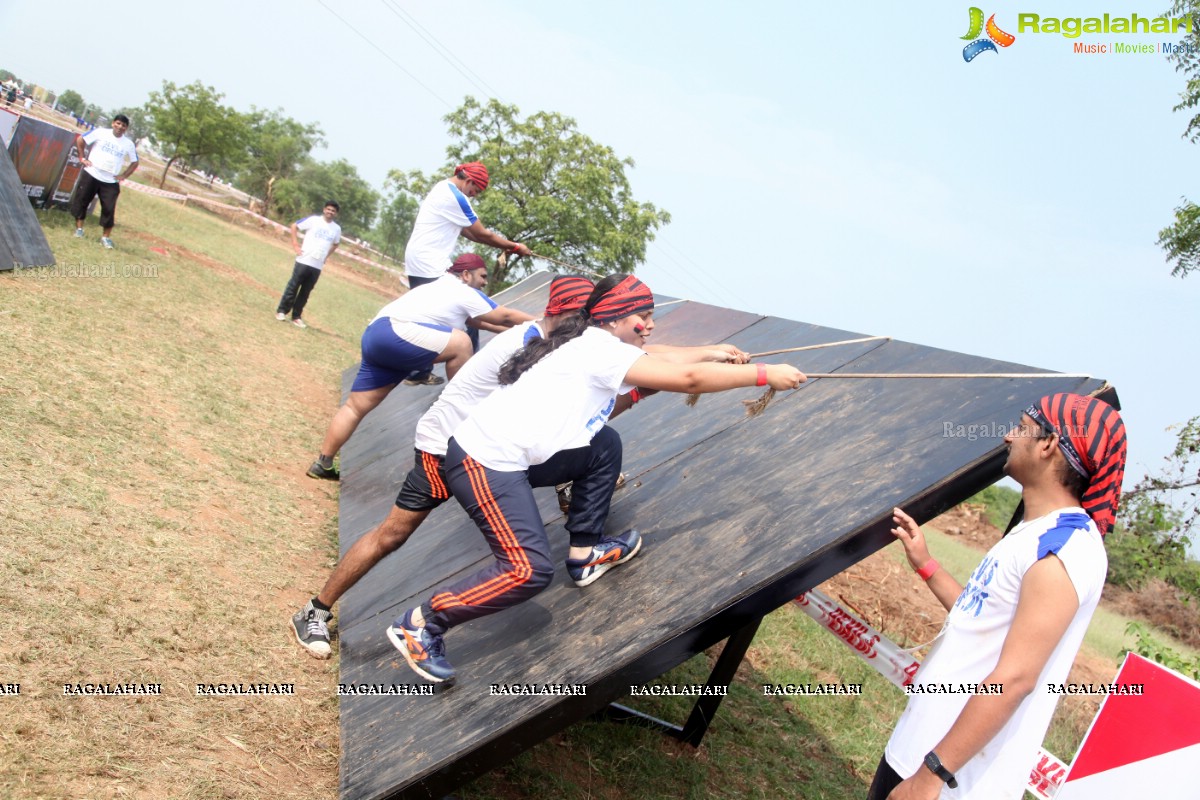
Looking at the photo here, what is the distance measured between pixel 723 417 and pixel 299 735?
2.41 meters

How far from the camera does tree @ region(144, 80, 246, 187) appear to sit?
41.1m

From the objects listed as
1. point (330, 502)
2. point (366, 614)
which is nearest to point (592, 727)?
point (366, 614)

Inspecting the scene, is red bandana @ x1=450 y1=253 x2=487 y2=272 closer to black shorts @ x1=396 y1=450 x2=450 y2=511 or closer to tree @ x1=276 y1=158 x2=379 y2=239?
black shorts @ x1=396 y1=450 x2=450 y2=511

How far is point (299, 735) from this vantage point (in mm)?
3385

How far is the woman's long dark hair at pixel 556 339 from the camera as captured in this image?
11.4 feet

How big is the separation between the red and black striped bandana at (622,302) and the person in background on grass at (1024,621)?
1497mm

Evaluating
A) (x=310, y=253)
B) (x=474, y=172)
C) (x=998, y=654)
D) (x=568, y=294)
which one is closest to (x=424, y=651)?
(x=568, y=294)

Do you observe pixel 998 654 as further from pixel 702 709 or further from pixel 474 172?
pixel 474 172

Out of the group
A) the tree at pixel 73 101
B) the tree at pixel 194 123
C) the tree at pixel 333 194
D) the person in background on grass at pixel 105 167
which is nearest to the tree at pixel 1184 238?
the person in background on grass at pixel 105 167

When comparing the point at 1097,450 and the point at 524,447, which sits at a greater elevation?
the point at 1097,450

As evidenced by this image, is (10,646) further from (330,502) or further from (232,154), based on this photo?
(232,154)

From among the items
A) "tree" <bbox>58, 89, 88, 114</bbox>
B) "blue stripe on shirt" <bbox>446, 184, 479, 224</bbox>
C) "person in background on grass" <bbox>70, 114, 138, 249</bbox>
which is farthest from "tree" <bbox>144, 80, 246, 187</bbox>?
"tree" <bbox>58, 89, 88, 114</bbox>

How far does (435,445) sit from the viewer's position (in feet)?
12.7

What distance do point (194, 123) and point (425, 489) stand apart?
143 feet
